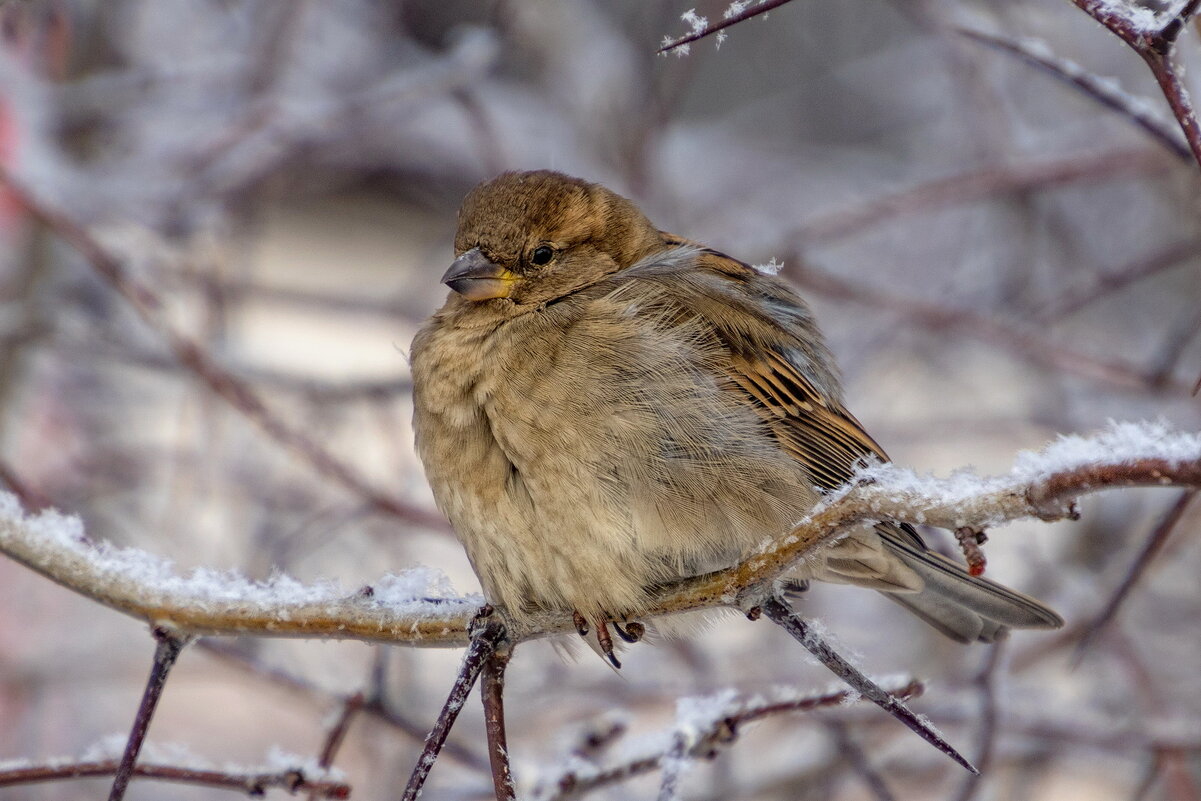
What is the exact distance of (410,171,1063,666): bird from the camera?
2652 mm

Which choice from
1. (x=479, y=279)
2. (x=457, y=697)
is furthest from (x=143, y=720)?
(x=479, y=279)

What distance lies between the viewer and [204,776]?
2.08 metres

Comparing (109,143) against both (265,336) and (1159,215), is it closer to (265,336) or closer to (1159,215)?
(265,336)

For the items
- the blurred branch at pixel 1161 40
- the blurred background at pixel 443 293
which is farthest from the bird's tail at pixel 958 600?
Answer: the blurred branch at pixel 1161 40

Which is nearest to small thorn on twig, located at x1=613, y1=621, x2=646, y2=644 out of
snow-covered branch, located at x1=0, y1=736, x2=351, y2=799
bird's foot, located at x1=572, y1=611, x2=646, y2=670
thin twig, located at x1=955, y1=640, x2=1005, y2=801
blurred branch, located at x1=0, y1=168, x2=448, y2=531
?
bird's foot, located at x1=572, y1=611, x2=646, y2=670

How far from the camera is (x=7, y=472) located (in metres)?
2.44

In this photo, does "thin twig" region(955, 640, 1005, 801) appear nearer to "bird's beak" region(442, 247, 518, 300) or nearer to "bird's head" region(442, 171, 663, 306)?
"bird's head" region(442, 171, 663, 306)

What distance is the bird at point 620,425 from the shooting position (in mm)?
2652

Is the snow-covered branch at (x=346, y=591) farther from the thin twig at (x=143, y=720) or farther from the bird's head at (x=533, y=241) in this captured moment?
the bird's head at (x=533, y=241)

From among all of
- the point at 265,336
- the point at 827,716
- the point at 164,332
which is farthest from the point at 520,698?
the point at 265,336

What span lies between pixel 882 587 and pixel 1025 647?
1.74 meters

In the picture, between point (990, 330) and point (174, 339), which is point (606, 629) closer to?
point (174, 339)

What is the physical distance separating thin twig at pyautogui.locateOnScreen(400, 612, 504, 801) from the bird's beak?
102cm

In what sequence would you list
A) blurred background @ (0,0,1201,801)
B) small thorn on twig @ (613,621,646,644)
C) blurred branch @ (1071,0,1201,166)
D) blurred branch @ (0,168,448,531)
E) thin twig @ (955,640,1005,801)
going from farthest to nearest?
1. blurred background @ (0,0,1201,801)
2. blurred branch @ (0,168,448,531)
3. thin twig @ (955,640,1005,801)
4. small thorn on twig @ (613,621,646,644)
5. blurred branch @ (1071,0,1201,166)
